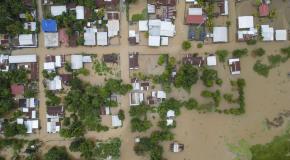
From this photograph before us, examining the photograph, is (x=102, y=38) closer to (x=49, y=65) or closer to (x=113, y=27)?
(x=113, y=27)

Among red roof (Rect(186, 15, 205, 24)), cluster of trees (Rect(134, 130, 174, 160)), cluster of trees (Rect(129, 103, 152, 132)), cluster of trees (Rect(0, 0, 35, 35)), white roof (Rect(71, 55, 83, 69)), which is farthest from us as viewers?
white roof (Rect(71, 55, 83, 69))

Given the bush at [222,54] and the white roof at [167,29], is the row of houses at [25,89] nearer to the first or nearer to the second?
the white roof at [167,29]

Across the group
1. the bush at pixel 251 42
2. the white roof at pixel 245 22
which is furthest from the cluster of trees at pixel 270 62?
Answer: the white roof at pixel 245 22

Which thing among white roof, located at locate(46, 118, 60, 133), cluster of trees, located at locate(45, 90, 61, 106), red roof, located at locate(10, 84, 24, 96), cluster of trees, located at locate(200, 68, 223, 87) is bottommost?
white roof, located at locate(46, 118, 60, 133)

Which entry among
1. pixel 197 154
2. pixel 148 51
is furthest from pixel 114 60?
pixel 197 154

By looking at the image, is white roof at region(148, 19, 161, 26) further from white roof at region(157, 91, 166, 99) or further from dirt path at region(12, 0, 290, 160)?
white roof at region(157, 91, 166, 99)

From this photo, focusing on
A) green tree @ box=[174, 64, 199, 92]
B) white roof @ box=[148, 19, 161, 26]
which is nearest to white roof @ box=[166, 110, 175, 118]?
green tree @ box=[174, 64, 199, 92]

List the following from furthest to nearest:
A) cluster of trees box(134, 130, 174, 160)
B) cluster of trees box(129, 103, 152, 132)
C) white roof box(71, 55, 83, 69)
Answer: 1. white roof box(71, 55, 83, 69)
2. cluster of trees box(129, 103, 152, 132)
3. cluster of trees box(134, 130, 174, 160)

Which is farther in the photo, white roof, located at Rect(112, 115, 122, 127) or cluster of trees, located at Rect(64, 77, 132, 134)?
white roof, located at Rect(112, 115, 122, 127)
